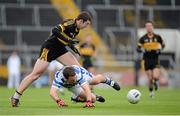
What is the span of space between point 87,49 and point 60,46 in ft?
41.3

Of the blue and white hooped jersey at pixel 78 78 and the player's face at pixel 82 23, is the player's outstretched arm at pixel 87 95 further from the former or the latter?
the player's face at pixel 82 23

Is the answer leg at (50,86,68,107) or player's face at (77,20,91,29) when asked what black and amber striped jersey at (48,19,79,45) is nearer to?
player's face at (77,20,91,29)

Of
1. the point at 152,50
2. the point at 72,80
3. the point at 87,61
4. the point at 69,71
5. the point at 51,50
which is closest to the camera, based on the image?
the point at 69,71

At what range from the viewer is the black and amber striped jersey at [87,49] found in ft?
97.8

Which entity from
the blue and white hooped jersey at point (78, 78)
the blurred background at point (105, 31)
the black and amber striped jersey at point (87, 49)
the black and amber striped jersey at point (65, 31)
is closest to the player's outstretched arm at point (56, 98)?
the blue and white hooped jersey at point (78, 78)

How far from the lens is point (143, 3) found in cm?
4284

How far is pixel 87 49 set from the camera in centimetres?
3003

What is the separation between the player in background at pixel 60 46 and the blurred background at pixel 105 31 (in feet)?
66.9

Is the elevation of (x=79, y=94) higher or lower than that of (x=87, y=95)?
higher

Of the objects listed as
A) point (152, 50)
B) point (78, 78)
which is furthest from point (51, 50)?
point (152, 50)

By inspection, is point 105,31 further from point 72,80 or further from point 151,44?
point 72,80

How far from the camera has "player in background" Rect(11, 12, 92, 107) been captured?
17031mm

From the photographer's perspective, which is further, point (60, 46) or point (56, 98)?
point (60, 46)

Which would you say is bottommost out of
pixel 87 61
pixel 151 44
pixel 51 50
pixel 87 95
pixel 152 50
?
pixel 87 95
